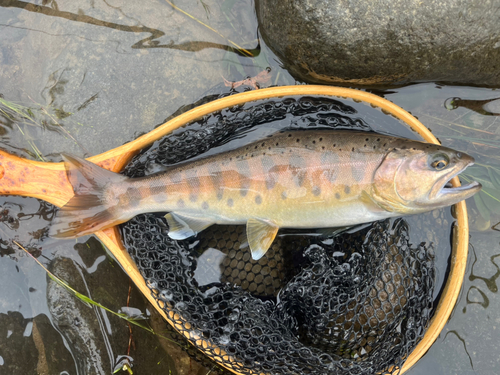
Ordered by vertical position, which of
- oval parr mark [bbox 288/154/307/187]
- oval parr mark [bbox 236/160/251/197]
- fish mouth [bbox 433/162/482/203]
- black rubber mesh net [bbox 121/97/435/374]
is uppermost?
fish mouth [bbox 433/162/482/203]

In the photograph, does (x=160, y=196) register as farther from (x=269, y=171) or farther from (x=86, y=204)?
(x=269, y=171)

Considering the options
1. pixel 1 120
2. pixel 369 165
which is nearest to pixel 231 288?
pixel 369 165

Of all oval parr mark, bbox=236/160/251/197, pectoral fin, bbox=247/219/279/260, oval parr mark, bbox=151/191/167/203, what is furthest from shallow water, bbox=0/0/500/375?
pectoral fin, bbox=247/219/279/260

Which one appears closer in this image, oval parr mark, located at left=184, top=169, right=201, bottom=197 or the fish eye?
the fish eye

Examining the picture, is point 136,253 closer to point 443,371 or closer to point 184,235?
point 184,235

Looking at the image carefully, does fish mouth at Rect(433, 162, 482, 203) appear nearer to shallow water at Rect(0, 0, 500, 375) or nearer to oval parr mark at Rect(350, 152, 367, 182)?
oval parr mark at Rect(350, 152, 367, 182)

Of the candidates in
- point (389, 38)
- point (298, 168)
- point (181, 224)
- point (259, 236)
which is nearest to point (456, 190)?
point (298, 168)

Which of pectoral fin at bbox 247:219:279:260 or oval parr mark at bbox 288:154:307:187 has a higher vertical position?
oval parr mark at bbox 288:154:307:187
